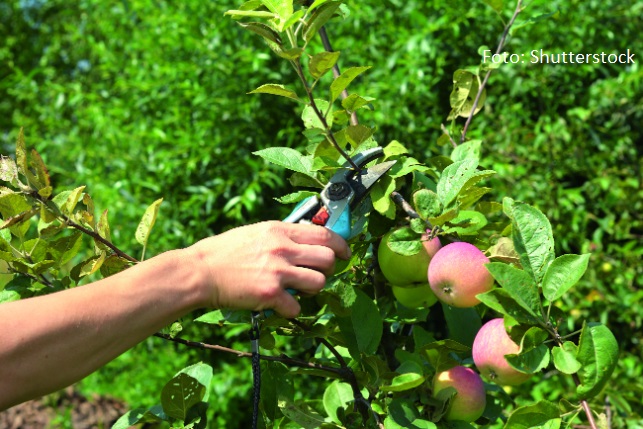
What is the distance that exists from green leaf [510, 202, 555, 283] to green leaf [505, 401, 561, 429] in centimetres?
16

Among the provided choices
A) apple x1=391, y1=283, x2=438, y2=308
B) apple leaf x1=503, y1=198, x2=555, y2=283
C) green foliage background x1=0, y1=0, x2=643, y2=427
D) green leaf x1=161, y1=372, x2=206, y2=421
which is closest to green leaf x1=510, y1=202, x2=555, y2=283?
apple leaf x1=503, y1=198, x2=555, y2=283

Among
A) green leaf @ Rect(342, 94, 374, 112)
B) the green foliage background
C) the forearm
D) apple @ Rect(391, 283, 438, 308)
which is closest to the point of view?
the forearm

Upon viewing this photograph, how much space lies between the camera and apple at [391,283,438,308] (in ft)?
3.80

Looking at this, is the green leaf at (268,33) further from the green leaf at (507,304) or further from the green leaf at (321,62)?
the green leaf at (507,304)

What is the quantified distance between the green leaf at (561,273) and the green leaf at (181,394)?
0.55m

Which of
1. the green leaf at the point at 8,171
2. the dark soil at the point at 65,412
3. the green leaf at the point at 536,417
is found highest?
the green leaf at the point at 8,171

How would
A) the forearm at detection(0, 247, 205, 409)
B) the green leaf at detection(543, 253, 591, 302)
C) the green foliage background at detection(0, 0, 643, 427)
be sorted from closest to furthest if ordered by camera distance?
the forearm at detection(0, 247, 205, 409) < the green leaf at detection(543, 253, 591, 302) < the green foliage background at detection(0, 0, 643, 427)

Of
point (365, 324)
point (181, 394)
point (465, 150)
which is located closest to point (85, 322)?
point (181, 394)

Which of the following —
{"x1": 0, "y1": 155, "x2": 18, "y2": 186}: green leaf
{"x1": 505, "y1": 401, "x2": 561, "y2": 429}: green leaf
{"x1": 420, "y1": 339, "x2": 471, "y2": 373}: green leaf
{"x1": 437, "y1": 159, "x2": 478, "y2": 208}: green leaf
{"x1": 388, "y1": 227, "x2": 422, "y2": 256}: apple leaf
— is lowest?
{"x1": 420, "y1": 339, "x2": 471, "y2": 373}: green leaf

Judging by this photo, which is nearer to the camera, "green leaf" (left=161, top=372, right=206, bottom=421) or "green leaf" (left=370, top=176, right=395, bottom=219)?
"green leaf" (left=370, top=176, right=395, bottom=219)

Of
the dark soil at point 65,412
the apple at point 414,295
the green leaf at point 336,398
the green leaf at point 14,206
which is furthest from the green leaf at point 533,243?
the dark soil at point 65,412

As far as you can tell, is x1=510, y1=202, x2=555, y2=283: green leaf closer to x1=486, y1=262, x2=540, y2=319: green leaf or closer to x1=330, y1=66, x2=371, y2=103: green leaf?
x1=486, y1=262, x2=540, y2=319: green leaf

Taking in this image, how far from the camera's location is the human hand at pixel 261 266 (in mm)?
933

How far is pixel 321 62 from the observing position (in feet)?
3.16
